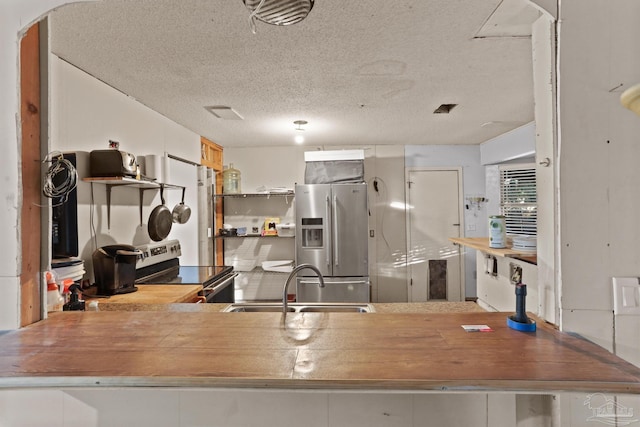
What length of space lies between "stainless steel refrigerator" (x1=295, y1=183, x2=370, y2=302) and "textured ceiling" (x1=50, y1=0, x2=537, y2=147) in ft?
3.34

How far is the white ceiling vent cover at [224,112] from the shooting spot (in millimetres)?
2967

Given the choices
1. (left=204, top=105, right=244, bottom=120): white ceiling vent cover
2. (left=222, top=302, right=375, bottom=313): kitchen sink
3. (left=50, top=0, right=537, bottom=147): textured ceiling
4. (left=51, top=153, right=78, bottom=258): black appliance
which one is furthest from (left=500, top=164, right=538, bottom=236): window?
(left=51, top=153, right=78, bottom=258): black appliance

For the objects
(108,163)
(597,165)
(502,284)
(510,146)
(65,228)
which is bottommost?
(502,284)

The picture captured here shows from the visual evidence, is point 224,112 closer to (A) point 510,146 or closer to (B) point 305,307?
(B) point 305,307

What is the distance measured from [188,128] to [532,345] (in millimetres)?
3611

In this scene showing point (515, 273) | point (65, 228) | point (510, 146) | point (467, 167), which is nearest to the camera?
point (65, 228)

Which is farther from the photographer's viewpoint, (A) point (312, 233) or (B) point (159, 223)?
(A) point (312, 233)

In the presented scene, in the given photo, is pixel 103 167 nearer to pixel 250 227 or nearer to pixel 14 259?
pixel 14 259

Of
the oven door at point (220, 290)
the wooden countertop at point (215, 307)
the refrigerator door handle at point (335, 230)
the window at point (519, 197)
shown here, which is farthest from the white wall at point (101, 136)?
the window at point (519, 197)

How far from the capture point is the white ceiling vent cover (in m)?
2.97

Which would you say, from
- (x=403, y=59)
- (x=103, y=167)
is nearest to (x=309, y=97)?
(x=403, y=59)

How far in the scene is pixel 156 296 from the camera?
216 centimetres

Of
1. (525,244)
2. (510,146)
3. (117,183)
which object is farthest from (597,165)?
(510,146)

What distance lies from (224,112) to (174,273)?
1.49 metres
